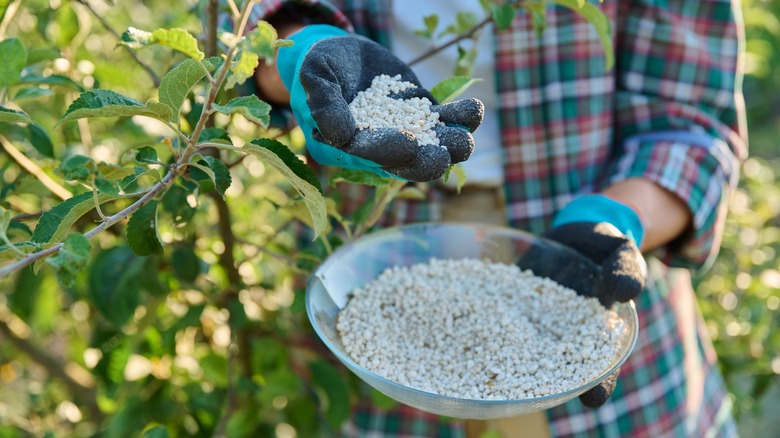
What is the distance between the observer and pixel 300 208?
0.89 metres

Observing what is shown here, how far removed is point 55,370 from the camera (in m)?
1.45

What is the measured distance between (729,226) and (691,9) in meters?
0.73

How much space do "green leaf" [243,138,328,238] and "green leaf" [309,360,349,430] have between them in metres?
0.49

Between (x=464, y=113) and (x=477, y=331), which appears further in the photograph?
(x=477, y=331)

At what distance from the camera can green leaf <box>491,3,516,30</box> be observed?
0.89 m

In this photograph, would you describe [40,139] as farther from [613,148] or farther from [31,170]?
[613,148]

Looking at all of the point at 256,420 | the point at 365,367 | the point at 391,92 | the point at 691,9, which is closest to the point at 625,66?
the point at 691,9

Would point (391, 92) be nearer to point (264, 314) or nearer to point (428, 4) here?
point (428, 4)

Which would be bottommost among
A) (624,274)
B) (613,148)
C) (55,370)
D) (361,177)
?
(55,370)

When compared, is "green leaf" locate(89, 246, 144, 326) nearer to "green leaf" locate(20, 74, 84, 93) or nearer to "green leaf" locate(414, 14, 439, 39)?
"green leaf" locate(20, 74, 84, 93)

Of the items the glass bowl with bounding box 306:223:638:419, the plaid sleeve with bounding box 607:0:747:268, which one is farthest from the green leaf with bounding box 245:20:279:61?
the plaid sleeve with bounding box 607:0:747:268

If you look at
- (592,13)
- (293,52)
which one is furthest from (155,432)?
(592,13)

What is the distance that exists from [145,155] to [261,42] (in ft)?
0.72

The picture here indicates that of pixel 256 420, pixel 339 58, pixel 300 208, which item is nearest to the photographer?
pixel 339 58
